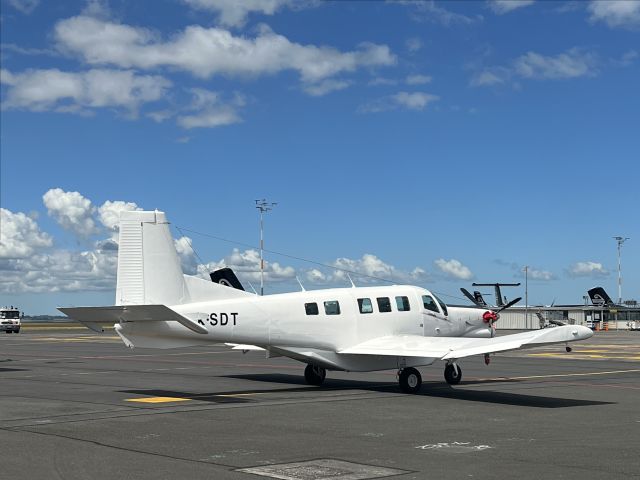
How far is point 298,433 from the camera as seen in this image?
1523cm

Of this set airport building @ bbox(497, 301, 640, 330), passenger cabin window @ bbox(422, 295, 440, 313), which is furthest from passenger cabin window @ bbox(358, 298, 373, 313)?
airport building @ bbox(497, 301, 640, 330)

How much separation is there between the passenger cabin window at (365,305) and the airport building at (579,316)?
314 ft

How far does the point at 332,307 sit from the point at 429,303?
12.1ft

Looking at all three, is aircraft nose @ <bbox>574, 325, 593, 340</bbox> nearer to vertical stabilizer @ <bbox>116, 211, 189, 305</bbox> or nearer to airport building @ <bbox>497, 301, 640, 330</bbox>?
vertical stabilizer @ <bbox>116, 211, 189, 305</bbox>

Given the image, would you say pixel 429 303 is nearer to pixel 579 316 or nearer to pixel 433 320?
pixel 433 320

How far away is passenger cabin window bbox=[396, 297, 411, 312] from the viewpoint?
82.5ft

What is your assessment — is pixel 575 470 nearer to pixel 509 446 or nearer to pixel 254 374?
pixel 509 446

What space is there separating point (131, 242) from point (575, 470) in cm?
1340

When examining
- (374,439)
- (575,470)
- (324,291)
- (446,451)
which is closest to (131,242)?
(324,291)

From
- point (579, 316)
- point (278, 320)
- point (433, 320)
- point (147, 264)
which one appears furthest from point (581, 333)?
point (579, 316)

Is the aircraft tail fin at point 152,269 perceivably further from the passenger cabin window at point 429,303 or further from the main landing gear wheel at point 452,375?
the main landing gear wheel at point 452,375

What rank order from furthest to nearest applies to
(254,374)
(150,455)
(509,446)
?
(254,374), (509,446), (150,455)

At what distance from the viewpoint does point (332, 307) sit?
23.8 m

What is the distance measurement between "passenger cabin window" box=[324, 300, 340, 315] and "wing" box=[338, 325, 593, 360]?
1.07 m
